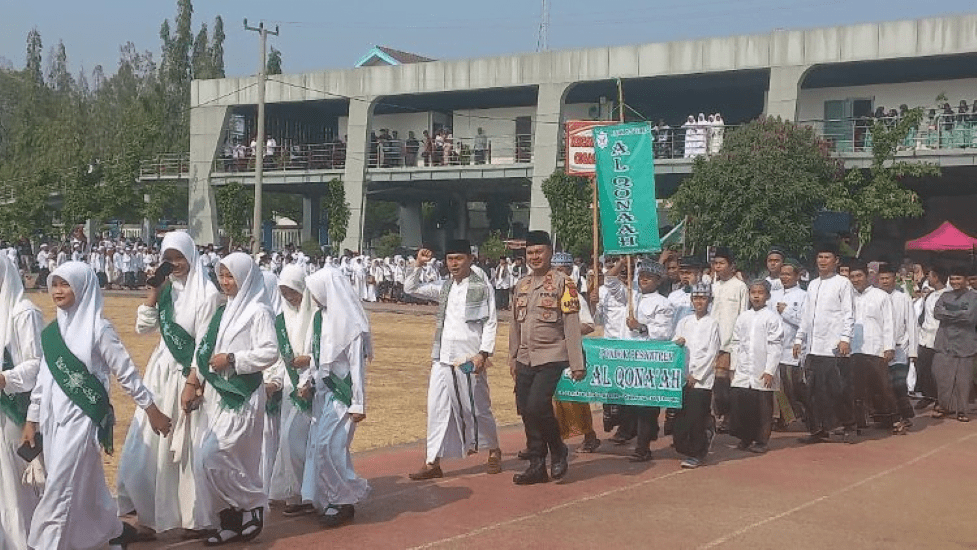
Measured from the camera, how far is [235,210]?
37.9m

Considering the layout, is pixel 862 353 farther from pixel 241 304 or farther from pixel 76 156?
pixel 76 156

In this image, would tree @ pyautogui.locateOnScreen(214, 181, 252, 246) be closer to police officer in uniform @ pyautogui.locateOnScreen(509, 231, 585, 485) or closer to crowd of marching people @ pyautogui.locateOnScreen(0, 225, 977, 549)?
crowd of marching people @ pyautogui.locateOnScreen(0, 225, 977, 549)

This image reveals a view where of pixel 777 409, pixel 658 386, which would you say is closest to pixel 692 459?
pixel 658 386

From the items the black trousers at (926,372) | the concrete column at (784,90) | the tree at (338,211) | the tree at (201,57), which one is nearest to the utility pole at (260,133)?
the tree at (338,211)

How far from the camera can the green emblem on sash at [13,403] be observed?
5.76 m

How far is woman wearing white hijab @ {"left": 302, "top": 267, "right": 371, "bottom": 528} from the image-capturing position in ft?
22.9

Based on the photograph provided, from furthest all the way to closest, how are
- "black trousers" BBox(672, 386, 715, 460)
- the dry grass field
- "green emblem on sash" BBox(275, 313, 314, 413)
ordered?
the dry grass field → "black trousers" BBox(672, 386, 715, 460) → "green emblem on sash" BBox(275, 313, 314, 413)

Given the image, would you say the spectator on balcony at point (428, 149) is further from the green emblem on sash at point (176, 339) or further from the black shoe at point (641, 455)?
the green emblem on sash at point (176, 339)

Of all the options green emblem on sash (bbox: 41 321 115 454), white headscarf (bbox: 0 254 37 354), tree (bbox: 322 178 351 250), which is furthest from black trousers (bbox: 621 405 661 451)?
tree (bbox: 322 178 351 250)

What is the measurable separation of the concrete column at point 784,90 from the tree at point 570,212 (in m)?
5.34

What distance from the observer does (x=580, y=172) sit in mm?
12266

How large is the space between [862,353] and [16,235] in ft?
133

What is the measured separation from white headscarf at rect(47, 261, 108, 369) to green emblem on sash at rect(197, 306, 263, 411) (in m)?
0.75

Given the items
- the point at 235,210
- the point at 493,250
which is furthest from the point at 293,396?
the point at 235,210
